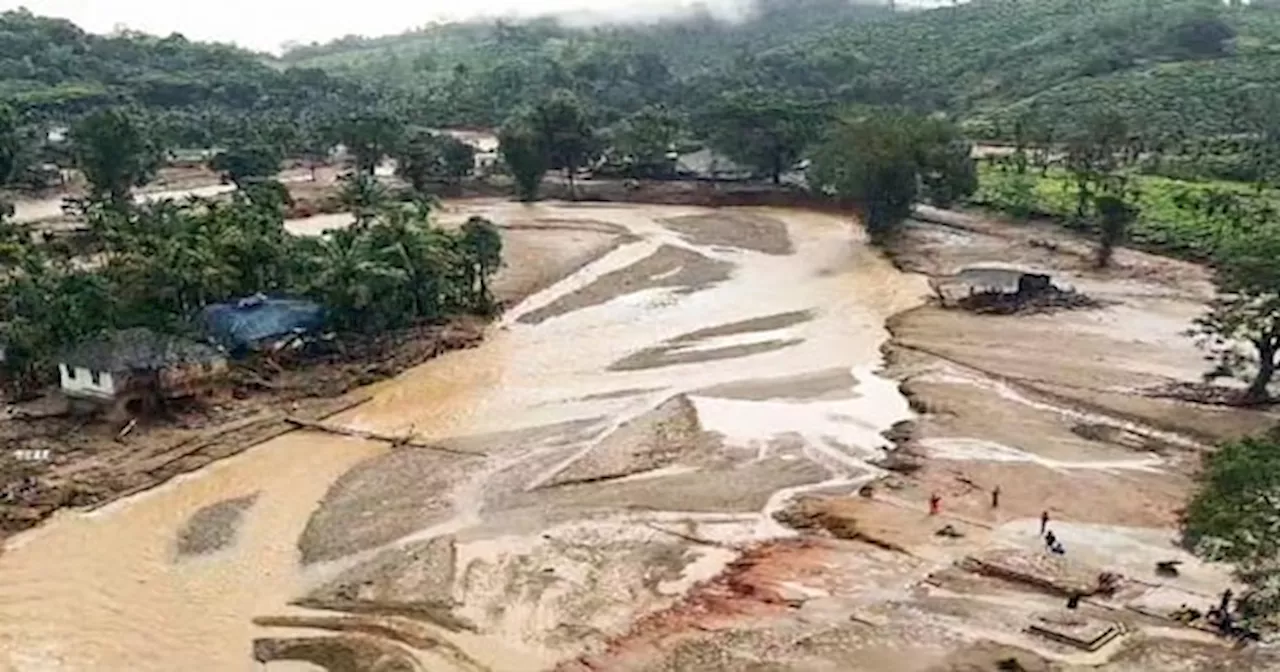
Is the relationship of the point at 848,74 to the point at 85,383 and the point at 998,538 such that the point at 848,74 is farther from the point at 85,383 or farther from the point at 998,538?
the point at 998,538

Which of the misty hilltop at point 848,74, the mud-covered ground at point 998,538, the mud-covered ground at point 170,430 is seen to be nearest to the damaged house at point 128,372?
the mud-covered ground at point 170,430

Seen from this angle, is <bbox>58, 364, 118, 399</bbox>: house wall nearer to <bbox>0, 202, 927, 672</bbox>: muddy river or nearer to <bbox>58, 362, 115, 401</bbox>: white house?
<bbox>58, 362, 115, 401</bbox>: white house

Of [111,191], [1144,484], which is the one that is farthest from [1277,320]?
[111,191]

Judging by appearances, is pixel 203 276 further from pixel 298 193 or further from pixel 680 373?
pixel 298 193

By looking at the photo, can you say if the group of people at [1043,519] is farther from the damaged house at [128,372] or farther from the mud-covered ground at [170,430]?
the damaged house at [128,372]

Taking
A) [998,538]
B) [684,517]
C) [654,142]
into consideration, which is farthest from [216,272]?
[654,142]

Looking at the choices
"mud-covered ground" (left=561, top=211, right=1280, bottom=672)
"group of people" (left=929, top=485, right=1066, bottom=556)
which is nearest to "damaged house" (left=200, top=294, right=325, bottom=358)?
"mud-covered ground" (left=561, top=211, right=1280, bottom=672)
